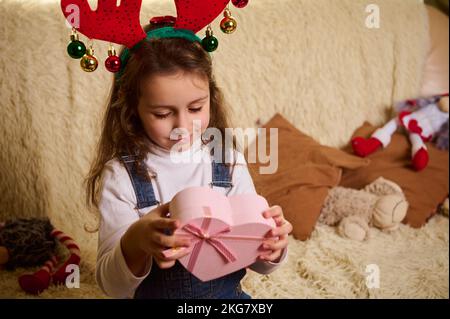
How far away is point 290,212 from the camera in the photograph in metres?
0.73

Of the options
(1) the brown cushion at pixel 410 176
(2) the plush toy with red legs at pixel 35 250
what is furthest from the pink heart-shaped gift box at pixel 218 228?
(1) the brown cushion at pixel 410 176

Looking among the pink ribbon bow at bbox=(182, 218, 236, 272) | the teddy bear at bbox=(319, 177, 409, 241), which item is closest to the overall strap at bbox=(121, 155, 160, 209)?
the pink ribbon bow at bbox=(182, 218, 236, 272)

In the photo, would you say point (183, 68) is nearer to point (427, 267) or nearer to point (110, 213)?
point (110, 213)

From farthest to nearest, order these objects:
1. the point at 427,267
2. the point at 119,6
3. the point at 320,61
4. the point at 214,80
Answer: the point at 427,267 → the point at 320,61 → the point at 214,80 → the point at 119,6

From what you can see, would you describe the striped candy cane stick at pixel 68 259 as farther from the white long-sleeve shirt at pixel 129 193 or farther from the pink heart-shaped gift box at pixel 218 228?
the pink heart-shaped gift box at pixel 218 228

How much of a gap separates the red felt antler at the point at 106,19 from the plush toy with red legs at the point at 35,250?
0.95 ft

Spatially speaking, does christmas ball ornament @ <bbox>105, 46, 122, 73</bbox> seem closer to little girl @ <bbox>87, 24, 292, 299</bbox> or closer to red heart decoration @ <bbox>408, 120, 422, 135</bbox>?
little girl @ <bbox>87, 24, 292, 299</bbox>

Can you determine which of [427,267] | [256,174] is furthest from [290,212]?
[427,267]

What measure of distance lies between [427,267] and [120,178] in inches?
23.6

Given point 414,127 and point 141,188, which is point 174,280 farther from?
point 414,127

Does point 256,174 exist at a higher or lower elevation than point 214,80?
lower

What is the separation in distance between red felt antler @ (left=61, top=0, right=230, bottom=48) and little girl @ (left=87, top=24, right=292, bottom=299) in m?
0.02

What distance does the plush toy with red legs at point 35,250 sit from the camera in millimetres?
657

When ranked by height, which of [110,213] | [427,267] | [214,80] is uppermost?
[214,80]
